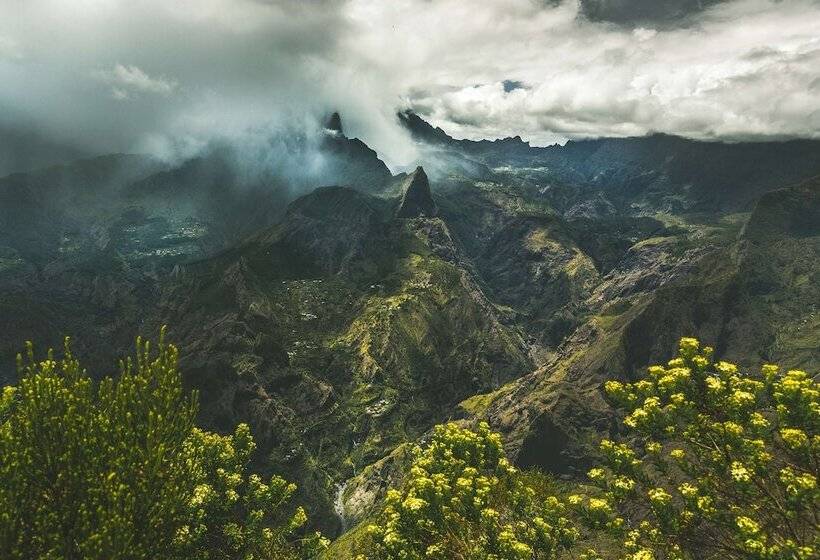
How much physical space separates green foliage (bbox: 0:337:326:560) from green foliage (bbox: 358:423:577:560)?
12.4 meters

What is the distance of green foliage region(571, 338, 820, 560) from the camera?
20578mm

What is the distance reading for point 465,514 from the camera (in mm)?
26953

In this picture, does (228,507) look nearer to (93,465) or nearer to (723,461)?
(93,465)

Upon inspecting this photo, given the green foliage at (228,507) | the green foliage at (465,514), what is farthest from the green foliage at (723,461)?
the green foliage at (228,507)

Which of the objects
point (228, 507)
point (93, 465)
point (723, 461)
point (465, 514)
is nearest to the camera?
point (723, 461)

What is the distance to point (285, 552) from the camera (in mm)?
42781

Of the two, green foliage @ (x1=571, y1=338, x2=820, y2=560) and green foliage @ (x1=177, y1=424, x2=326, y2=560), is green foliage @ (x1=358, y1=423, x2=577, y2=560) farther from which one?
green foliage @ (x1=177, y1=424, x2=326, y2=560)

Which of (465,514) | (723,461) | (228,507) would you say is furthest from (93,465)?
(723,461)

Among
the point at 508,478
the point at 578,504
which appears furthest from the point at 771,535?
the point at 508,478

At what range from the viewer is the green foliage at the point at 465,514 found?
2577 cm

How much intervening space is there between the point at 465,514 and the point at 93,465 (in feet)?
65.4

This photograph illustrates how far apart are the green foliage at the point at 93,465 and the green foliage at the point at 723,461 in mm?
22434

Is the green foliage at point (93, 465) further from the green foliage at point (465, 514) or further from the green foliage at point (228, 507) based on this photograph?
the green foliage at point (465, 514)

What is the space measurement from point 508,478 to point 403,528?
23.3ft
